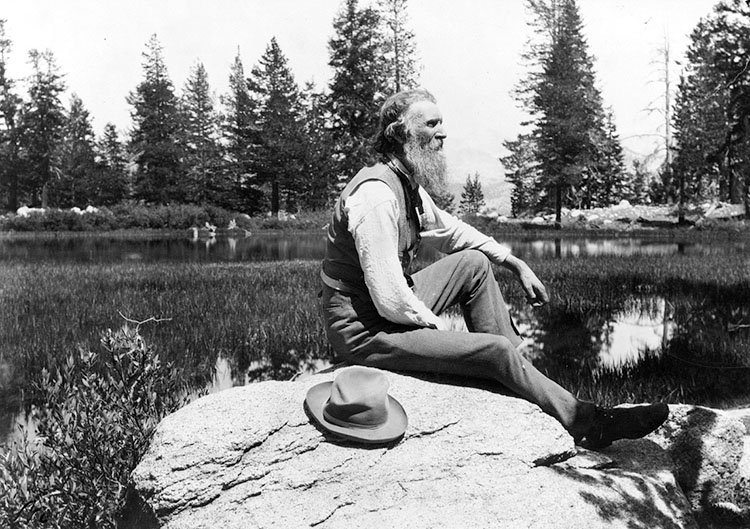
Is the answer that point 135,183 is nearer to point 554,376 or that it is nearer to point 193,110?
point 193,110

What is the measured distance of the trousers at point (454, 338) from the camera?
3330 mm

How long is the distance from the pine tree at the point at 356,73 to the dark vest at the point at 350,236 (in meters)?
35.3

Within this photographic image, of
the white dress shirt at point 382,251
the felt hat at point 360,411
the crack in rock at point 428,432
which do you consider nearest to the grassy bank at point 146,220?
the white dress shirt at point 382,251

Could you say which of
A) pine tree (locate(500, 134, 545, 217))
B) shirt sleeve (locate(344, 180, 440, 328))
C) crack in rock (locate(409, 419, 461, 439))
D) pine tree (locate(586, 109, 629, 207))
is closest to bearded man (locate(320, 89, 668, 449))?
shirt sleeve (locate(344, 180, 440, 328))

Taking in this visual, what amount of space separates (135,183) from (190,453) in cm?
A: 4794

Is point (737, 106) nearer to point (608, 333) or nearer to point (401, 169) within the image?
point (608, 333)

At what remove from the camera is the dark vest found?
3432 millimetres

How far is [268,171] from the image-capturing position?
45.5 m

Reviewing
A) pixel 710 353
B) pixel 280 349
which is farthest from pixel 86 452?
pixel 710 353

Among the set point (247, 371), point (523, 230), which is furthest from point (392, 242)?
point (523, 230)

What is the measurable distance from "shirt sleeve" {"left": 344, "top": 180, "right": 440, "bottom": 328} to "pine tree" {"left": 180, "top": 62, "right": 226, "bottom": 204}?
4554 centimetres

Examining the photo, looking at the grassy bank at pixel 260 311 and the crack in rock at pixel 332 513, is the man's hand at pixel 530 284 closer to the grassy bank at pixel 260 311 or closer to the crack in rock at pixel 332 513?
the crack in rock at pixel 332 513

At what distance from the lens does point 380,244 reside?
3.21 metres

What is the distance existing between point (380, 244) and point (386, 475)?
3.54 feet
